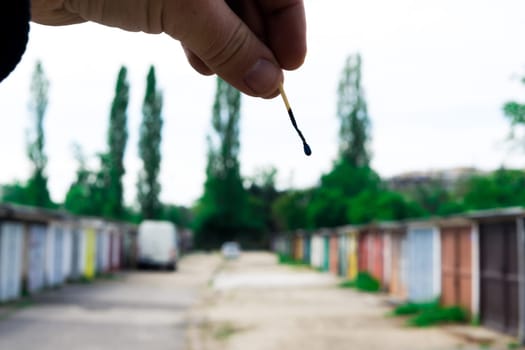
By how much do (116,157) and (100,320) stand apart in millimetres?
36375

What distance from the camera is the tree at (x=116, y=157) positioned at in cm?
4819

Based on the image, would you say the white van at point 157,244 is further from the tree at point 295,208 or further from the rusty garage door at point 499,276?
the rusty garage door at point 499,276

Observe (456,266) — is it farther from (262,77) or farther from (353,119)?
(353,119)

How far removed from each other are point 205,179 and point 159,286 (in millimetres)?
50844

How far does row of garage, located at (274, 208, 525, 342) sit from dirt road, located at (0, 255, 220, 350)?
6.24 meters

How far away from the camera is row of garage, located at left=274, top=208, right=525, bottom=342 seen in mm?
15125

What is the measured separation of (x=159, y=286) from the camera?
30.1 meters

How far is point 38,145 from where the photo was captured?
158ft

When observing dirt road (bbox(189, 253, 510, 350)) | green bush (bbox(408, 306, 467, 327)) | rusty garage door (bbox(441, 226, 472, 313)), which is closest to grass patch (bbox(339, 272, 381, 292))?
dirt road (bbox(189, 253, 510, 350))

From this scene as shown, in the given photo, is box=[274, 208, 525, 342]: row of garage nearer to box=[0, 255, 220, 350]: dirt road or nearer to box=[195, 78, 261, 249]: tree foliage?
box=[0, 255, 220, 350]: dirt road

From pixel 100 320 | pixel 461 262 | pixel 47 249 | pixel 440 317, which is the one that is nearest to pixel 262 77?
pixel 100 320

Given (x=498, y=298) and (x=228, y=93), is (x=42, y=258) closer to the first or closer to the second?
(x=498, y=298)

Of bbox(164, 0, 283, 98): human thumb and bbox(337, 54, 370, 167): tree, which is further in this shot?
bbox(337, 54, 370, 167): tree

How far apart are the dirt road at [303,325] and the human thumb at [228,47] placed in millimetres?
12295
